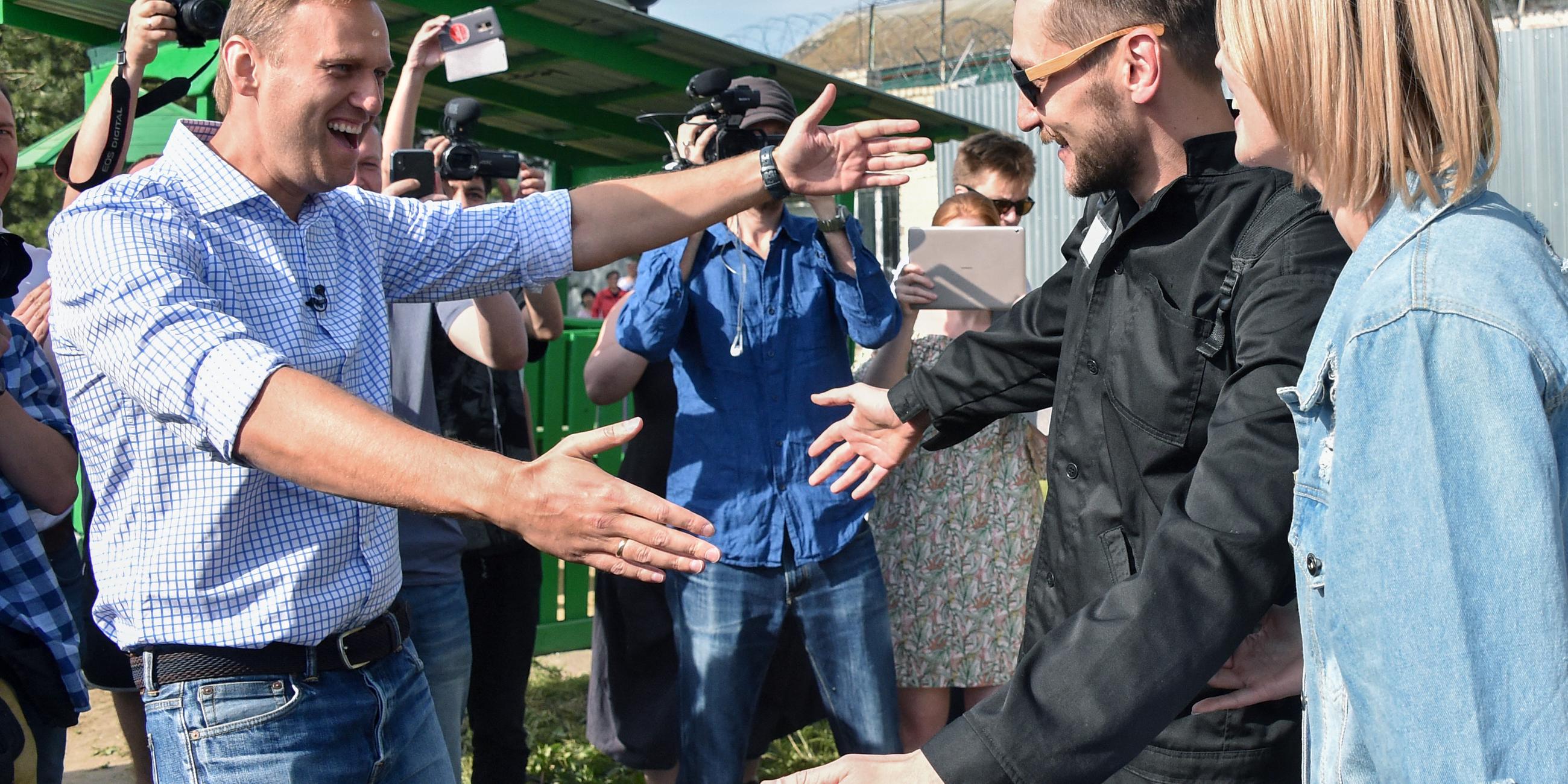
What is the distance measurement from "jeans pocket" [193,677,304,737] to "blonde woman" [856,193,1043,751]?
2.29 meters

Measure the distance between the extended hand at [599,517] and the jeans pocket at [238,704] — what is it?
31.0 inches

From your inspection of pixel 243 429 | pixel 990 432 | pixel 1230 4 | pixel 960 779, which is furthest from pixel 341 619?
pixel 990 432

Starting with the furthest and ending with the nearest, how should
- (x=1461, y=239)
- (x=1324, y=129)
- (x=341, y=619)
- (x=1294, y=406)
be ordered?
(x=341, y=619) < (x=1294, y=406) < (x=1324, y=129) < (x=1461, y=239)

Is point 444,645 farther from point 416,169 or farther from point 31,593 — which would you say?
point 416,169

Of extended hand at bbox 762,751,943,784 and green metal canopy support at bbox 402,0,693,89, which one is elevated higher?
green metal canopy support at bbox 402,0,693,89

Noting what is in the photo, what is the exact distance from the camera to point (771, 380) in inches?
149

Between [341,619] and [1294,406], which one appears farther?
[341,619]

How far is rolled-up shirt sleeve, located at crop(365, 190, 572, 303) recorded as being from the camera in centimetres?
267

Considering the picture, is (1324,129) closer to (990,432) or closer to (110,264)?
(110,264)

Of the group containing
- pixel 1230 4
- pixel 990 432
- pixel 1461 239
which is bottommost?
pixel 990 432

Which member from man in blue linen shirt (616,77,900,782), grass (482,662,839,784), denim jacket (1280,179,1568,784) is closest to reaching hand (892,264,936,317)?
man in blue linen shirt (616,77,900,782)

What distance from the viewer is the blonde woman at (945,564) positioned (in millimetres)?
4125

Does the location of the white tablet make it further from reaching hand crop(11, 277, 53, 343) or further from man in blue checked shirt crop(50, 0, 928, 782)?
reaching hand crop(11, 277, 53, 343)

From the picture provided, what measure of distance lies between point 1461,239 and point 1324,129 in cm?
21
